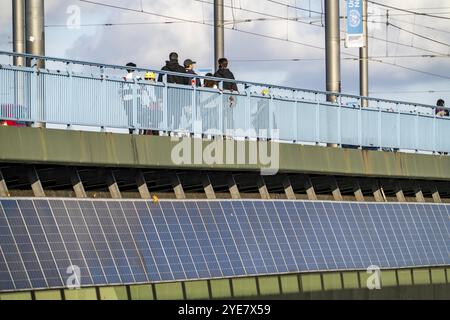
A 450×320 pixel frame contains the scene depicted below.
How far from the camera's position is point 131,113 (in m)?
26.4

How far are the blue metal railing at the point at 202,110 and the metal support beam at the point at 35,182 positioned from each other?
2.58 ft

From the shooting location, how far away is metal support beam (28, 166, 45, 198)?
23.9 meters

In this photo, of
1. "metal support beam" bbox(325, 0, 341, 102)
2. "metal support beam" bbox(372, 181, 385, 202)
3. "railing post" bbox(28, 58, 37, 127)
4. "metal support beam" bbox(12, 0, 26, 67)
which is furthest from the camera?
"metal support beam" bbox(12, 0, 26, 67)

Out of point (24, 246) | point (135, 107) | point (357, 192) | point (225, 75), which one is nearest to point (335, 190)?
point (357, 192)

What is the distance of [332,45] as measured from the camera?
1353 inches

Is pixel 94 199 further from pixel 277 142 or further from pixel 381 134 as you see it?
pixel 381 134

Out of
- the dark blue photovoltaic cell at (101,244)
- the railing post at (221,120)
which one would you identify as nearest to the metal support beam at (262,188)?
the railing post at (221,120)

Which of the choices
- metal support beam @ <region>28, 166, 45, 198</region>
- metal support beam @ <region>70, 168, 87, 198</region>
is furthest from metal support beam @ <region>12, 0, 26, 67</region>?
metal support beam @ <region>28, 166, 45, 198</region>

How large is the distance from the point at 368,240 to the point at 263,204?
347cm

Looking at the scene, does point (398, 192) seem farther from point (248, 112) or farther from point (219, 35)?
point (219, 35)

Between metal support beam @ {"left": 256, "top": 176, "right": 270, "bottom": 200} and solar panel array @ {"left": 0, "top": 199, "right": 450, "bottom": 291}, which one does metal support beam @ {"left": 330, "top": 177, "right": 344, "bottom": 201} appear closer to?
solar panel array @ {"left": 0, "top": 199, "right": 450, "bottom": 291}

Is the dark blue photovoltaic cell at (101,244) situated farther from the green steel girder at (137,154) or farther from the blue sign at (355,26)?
the blue sign at (355,26)

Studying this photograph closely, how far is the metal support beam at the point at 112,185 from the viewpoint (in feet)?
83.1

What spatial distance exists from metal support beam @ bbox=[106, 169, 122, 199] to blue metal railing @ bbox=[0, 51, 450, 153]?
0.82 m
